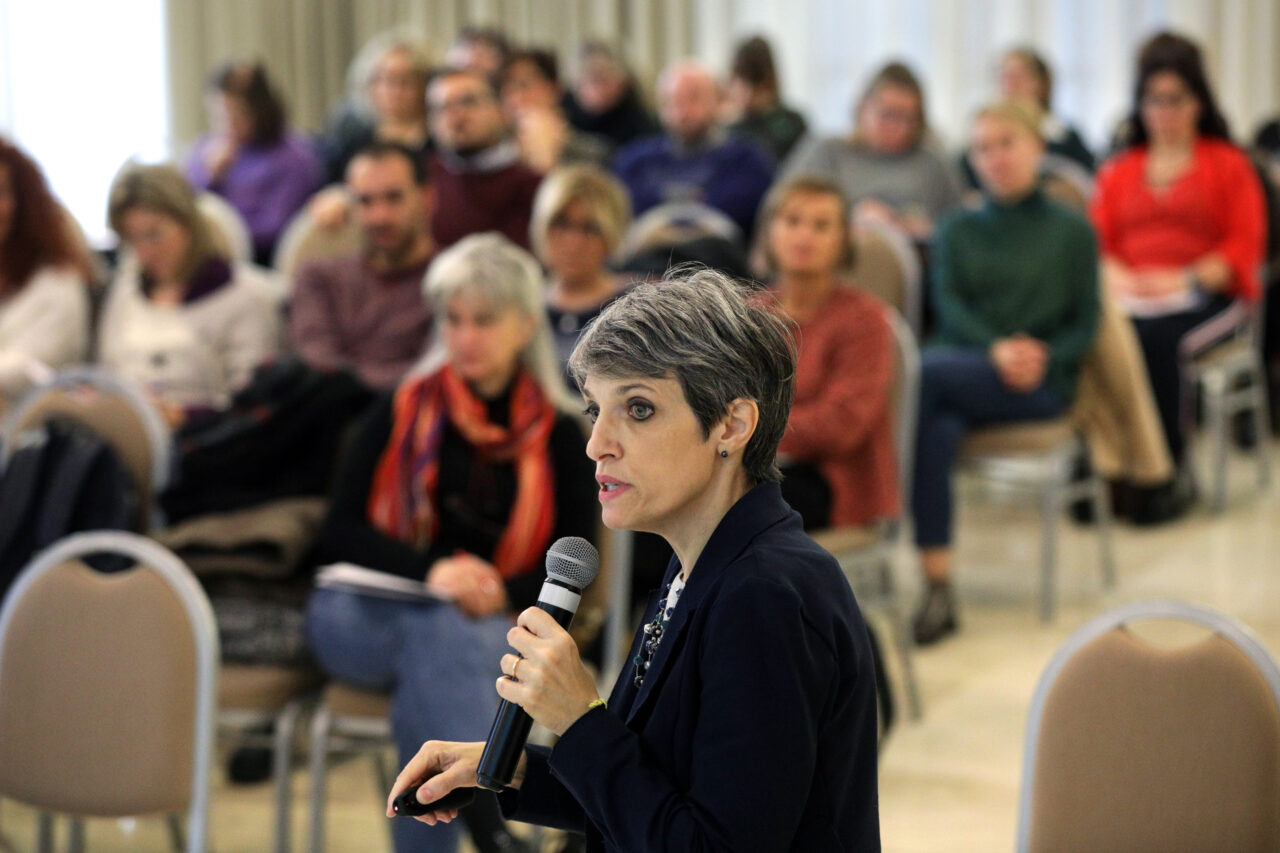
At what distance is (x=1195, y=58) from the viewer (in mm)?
4469

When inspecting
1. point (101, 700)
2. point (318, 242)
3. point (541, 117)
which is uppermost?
point (541, 117)

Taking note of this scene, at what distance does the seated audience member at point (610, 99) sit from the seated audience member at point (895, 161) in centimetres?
140

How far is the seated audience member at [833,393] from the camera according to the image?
3.17 meters

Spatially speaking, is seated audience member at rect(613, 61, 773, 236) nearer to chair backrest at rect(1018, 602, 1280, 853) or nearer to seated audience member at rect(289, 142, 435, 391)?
seated audience member at rect(289, 142, 435, 391)

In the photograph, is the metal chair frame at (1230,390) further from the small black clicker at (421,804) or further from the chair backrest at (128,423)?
the small black clicker at (421,804)

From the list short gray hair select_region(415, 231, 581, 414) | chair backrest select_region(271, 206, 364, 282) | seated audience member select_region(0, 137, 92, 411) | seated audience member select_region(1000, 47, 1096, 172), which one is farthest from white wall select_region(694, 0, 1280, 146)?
short gray hair select_region(415, 231, 581, 414)

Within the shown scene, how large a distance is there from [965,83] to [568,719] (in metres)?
7.02

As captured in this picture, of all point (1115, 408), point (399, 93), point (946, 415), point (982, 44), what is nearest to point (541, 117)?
point (399, 93)

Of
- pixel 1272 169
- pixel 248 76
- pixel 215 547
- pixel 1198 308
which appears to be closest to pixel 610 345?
pixel 215 547

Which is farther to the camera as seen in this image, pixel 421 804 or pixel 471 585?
pixel 471 585

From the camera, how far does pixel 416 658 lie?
2354 millimetres

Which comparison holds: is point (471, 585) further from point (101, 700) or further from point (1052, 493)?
point (1052, 493)

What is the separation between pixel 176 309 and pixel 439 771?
8.33ft

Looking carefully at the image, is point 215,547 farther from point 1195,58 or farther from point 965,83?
point 965,83
